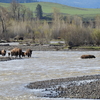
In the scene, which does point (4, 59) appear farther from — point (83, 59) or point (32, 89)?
point (32, 89)

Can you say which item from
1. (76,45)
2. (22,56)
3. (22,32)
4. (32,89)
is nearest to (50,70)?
(32,89)

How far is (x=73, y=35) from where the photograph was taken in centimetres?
4919

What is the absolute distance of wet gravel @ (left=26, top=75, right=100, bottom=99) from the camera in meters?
14.3

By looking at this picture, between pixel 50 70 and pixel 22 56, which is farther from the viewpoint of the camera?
pixel 22 56

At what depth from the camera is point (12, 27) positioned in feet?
273

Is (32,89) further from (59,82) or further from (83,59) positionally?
(83,59)

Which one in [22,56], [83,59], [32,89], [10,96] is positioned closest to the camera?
[10,96]

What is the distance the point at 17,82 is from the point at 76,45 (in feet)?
101

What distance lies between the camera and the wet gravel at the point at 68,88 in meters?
14.3

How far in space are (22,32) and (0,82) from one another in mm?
64598

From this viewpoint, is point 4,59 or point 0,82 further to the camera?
point 4,59

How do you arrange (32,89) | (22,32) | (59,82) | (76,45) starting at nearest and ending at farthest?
(32,89) < (59,82) < (76,45) < (22,32)

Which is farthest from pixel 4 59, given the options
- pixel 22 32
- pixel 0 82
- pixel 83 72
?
pixel 22 32

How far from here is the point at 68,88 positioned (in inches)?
612
